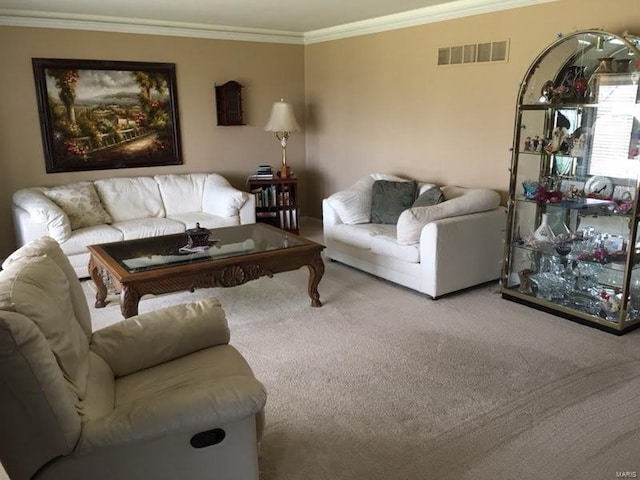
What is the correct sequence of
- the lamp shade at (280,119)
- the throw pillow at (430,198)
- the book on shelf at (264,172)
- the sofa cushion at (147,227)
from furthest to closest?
the book on shelf at (264,172) → the lamp shade at (280,119) → the sofa cushion at (147,227) → the throw pillow at (430,198)

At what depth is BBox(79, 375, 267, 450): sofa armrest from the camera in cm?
155

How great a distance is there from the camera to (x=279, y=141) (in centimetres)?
648

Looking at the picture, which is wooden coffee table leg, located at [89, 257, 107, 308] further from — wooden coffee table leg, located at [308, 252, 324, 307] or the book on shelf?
the book on shelf

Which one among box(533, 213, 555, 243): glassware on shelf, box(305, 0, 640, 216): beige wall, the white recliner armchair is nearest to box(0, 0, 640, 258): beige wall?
box(305, 0, 640, 216): beige wall

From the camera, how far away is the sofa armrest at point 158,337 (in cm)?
211

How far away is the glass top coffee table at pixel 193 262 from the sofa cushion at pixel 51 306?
1.29 metres

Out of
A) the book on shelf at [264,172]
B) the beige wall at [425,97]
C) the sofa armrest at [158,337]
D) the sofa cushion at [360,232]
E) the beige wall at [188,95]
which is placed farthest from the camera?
the book on shelf at [264,172]

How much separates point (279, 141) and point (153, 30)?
1867mm

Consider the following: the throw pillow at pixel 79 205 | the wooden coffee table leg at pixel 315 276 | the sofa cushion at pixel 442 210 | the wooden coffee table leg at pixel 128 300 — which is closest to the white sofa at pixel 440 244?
the sofa cushion at pixel 442 210

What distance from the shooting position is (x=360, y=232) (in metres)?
4.59

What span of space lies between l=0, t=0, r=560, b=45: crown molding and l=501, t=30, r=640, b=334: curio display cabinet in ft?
2.47

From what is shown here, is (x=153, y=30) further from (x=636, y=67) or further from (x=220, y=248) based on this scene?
(x=636, y=67)

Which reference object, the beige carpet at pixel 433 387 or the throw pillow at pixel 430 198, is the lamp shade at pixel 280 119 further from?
the beige carpet at pixel 433 387

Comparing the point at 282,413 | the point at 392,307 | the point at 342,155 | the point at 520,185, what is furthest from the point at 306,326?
the point at 342,155
